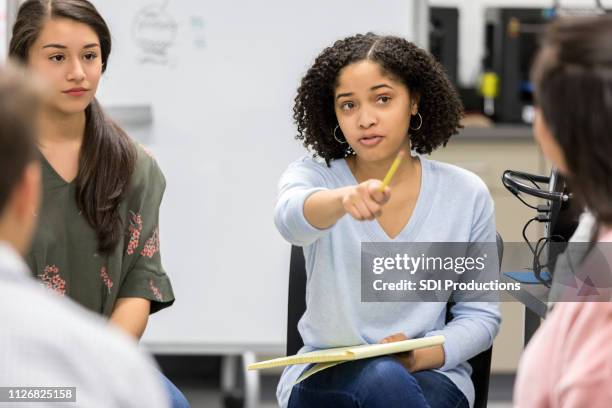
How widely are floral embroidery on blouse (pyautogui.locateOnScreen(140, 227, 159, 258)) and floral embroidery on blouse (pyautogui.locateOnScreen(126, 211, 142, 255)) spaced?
0.02 m

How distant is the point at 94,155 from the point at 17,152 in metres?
0.99

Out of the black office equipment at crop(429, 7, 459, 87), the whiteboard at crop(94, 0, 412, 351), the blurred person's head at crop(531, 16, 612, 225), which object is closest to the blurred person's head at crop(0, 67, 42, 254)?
the blurred person's head at crop(531, 16, 612, 225)

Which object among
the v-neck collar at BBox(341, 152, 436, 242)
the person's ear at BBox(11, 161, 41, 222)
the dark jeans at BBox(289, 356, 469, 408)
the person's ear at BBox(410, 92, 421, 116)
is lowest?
the dark jeans at BBox(289, 356, 469, 408)

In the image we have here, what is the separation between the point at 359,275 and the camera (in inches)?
68.4

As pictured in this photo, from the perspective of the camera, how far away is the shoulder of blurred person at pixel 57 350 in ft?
2.69

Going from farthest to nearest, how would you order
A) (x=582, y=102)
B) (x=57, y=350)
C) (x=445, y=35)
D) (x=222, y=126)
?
(x=445, y=35) < (x=222, y=126) < (x=582, y=102) < (x=57, y=350)

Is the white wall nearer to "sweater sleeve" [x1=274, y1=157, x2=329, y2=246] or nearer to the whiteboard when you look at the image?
the whiteboard

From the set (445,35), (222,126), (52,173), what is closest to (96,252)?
(52,173)

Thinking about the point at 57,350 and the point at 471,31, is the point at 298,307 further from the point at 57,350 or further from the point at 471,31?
the point at 471,31

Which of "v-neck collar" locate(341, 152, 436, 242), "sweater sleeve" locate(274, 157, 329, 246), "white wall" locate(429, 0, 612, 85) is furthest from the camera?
"white wall" locate(429, 0, 612, 85)

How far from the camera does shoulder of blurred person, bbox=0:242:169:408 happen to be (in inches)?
32.3

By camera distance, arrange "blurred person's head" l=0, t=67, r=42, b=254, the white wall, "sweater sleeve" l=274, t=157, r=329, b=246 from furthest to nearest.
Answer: the white wall → "sweater sleeve" l=274, t=157, r=329, b=246 → "blurred person's head" l=0, t=67, r=42, b=254

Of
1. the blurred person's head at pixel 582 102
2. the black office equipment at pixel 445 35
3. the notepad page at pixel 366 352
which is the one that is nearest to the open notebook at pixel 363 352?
the notepad page at pixel 366 352

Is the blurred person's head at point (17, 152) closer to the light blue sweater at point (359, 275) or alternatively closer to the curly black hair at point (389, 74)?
the light blue sweater at point (359, 275)
